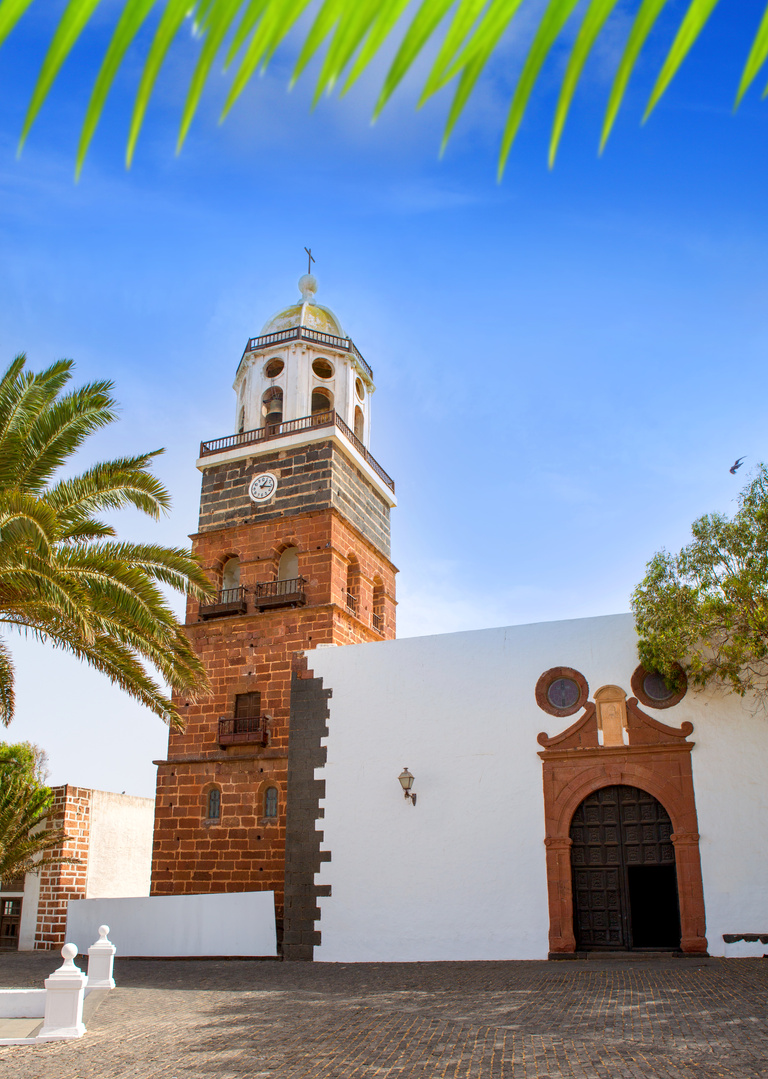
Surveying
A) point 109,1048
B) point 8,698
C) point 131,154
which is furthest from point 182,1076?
point 131,154

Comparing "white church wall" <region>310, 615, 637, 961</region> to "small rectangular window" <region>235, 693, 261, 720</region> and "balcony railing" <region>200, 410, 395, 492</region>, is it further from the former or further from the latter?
"balcony railing" <region>200, 410, 395, 492</region>

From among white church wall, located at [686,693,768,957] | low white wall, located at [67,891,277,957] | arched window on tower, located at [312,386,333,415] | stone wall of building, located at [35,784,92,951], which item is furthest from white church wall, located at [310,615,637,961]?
arched window on tower, located at [312,386,333,415]

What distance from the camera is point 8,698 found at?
1072 centimetres

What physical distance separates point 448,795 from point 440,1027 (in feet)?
20.0

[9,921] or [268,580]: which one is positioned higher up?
[268,580]

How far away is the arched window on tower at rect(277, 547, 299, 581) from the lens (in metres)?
20.6

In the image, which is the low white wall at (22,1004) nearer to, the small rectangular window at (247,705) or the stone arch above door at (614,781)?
the stone arch above door at (614,781)

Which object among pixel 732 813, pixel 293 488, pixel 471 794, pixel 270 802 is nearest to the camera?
pixel 732 813

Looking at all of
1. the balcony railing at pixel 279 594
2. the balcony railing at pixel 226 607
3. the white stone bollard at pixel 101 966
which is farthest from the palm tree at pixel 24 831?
the white stone bollard at pixel 101 966

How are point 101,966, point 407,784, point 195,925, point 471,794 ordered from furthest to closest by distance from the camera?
1. point 195,925
2. point 407,784
3. point 471,794
4. point 101,966

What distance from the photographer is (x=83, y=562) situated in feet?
31.8

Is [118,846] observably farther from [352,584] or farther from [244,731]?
[352,584]

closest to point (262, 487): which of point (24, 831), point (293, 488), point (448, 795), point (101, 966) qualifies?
point (293, 488)

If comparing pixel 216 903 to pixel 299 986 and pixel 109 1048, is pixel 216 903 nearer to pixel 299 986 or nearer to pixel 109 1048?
Answer: pixel 299 986
